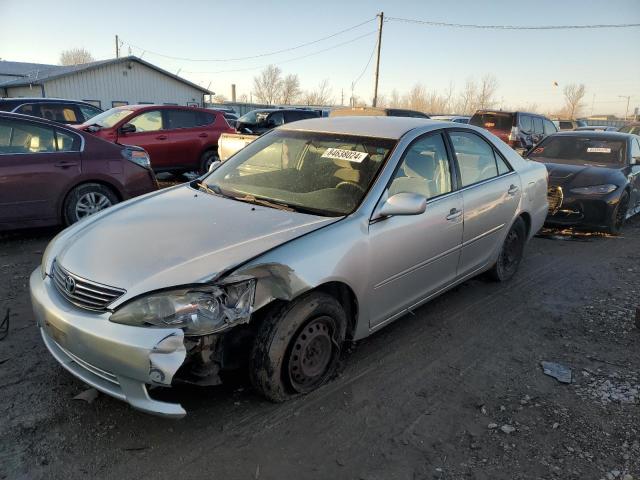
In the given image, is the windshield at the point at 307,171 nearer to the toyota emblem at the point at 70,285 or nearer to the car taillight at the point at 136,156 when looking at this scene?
the toyota emblem at the point at 70,285

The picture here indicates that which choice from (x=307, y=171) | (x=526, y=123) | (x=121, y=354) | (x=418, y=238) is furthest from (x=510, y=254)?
(x=526, y=123)

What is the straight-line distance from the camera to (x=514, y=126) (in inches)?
570

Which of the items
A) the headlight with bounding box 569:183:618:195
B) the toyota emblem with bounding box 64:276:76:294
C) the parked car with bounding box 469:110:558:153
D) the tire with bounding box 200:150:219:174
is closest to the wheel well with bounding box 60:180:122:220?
the toyota emblem with bounding box 64:276:76:294

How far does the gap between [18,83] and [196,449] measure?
1335 inches

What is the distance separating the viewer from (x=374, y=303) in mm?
3080

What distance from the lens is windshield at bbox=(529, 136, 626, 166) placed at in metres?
7.63

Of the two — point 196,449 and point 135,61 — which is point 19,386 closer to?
point 196,449

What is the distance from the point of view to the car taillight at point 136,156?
6277 millimetres

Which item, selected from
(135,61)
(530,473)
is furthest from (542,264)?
(135,61)

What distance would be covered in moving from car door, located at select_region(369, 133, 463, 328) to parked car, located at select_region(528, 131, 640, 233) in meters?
3.99

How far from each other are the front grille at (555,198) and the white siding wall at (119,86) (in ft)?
91.0

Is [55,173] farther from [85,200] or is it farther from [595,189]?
[595,189]

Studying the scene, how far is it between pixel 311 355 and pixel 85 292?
1310 millimetres

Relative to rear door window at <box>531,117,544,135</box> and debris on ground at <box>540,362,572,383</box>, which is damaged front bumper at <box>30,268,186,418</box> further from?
rear door window at <box>531,117,544,135</box>
